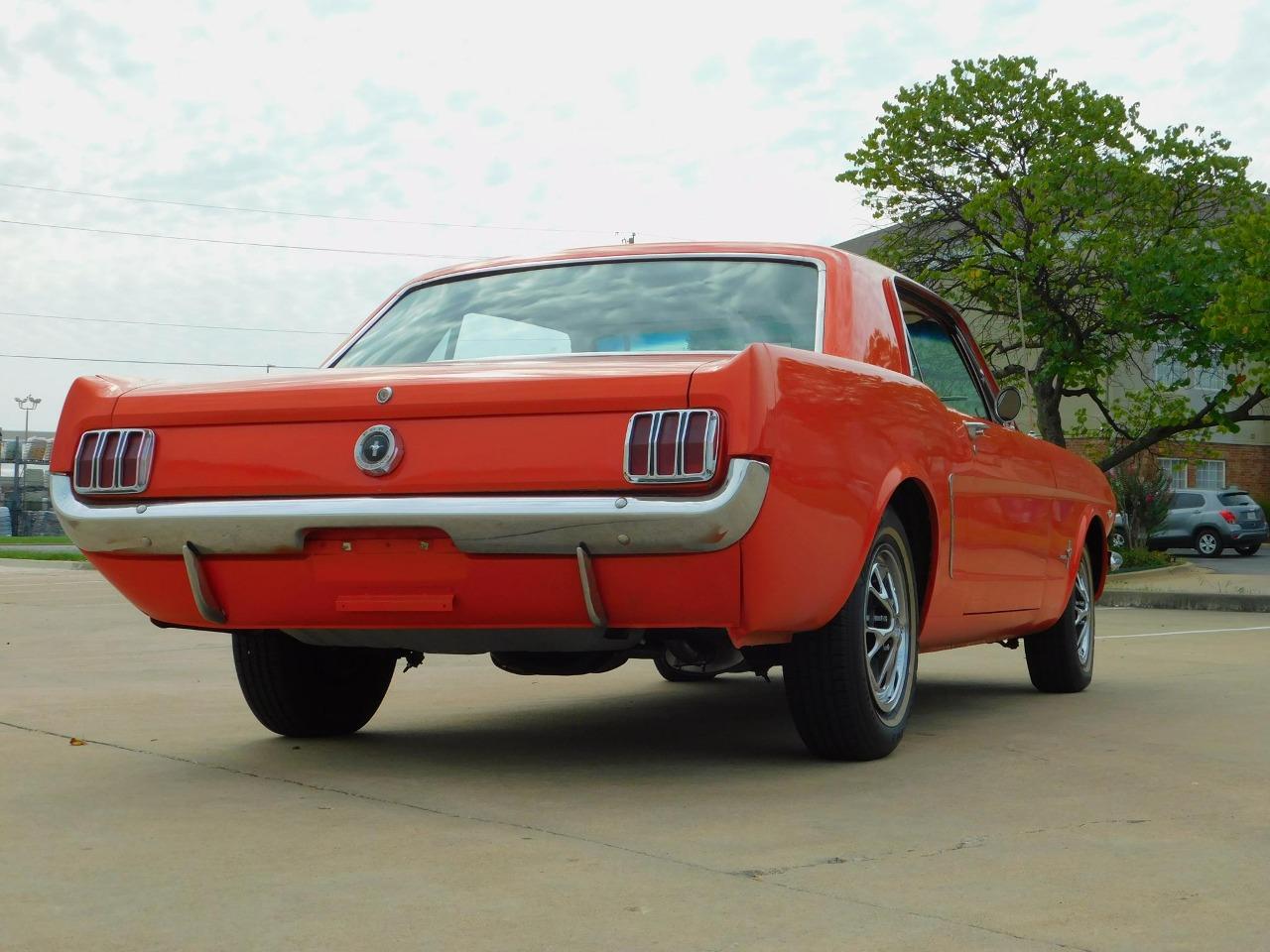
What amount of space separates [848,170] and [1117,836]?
23371 mm

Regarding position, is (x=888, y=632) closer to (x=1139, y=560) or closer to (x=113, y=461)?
(x=113, y=461)

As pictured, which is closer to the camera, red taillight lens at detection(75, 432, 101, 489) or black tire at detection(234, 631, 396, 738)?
red taillight lens at detection(75, 432, 101, 489)

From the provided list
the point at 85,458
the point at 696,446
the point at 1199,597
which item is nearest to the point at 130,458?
the point at 85,458

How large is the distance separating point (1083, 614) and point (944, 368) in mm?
2058

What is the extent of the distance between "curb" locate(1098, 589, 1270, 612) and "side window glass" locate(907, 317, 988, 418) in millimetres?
9290

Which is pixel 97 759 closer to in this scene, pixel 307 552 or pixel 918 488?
pixel 307 552

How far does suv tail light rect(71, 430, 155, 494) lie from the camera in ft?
15.2

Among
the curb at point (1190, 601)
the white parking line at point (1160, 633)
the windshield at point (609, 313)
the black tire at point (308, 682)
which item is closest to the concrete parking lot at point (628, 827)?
the black tire at point (308, 682)

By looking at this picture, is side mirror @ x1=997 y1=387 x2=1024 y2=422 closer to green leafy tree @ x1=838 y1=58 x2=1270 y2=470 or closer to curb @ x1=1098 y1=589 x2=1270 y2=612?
curb @ x1=1098 y1=589 x2=1270 y2=612

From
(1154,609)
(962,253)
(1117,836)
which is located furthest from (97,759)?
(962,253)

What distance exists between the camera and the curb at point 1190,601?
586 inches

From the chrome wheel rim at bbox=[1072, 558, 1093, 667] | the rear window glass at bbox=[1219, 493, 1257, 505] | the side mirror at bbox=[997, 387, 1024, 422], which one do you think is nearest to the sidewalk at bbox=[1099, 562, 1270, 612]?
the chrome wheel rim at bbox=[1072, 558, 1093, 667]

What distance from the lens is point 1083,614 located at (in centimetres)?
776

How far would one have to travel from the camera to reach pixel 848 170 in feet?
86.7
